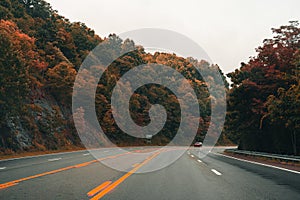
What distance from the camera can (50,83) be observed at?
52438 millimetres

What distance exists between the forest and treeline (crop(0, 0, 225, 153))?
0.11 meters

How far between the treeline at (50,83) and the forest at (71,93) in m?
0.11

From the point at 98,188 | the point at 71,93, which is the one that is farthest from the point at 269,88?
the point at 71,93

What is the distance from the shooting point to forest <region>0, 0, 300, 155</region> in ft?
88.7

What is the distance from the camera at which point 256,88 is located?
28.9 metres

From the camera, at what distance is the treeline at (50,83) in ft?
101

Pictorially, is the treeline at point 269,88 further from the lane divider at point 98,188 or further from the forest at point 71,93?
the lane divider at point 98,188

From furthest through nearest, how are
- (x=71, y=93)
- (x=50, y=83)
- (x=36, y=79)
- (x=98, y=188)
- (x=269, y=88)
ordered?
(x=71, y=93) < (x=50, y=83) < (x=36, y=79) < (x=269, y=88) < (x=98, y=188)

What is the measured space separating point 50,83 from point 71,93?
385 centimetres

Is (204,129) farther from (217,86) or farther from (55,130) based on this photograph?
(55,130)

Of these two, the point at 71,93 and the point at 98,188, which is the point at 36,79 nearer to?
the point at 71,93

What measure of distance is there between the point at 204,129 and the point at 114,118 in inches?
1790

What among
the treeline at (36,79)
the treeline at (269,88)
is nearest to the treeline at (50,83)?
the treeline at (36,79)

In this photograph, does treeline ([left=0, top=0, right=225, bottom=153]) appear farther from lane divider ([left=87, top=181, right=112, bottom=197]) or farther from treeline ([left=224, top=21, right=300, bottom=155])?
lane divider ([left=87, top=181, right=112, bottom=197])
